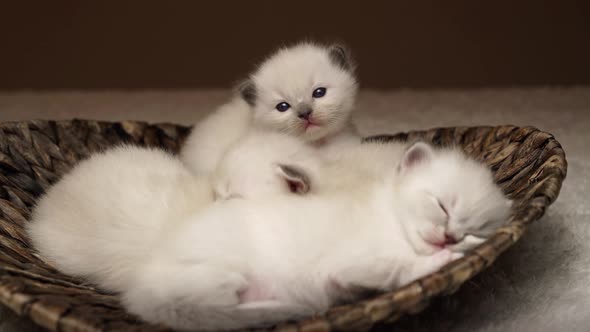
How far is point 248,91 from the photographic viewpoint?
5.55ft

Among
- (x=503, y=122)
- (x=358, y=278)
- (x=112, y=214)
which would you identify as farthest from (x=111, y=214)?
(x=503, y=122)

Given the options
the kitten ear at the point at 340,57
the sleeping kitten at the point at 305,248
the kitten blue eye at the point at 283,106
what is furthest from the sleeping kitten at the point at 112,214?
the kitten ear at the point at 340,57

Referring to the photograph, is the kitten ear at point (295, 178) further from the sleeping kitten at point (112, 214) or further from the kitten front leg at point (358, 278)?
the kitten front leg at point (358, 278)

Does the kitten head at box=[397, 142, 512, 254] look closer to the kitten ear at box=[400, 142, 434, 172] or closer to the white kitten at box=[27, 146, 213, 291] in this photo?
the kitten ear at box=[400, 142, 434, 172]

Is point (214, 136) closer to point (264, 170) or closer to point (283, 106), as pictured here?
point (283, 106)

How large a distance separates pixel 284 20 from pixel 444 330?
2322 millimetres

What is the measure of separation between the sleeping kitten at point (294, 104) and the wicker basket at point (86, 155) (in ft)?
0.85

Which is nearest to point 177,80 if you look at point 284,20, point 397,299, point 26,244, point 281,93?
point 284,20

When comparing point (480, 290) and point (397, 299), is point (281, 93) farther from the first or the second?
point (397, 299)

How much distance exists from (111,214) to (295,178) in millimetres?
386

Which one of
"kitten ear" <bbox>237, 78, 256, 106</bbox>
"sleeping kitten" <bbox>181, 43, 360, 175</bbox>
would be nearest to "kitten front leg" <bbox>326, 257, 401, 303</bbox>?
"sleeping kitten" <bbox>181, 43, 360, 175</bbox>

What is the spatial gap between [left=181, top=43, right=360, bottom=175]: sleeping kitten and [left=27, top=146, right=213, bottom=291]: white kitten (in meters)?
0.24

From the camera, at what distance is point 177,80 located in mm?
3396

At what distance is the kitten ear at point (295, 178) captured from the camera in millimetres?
1252
